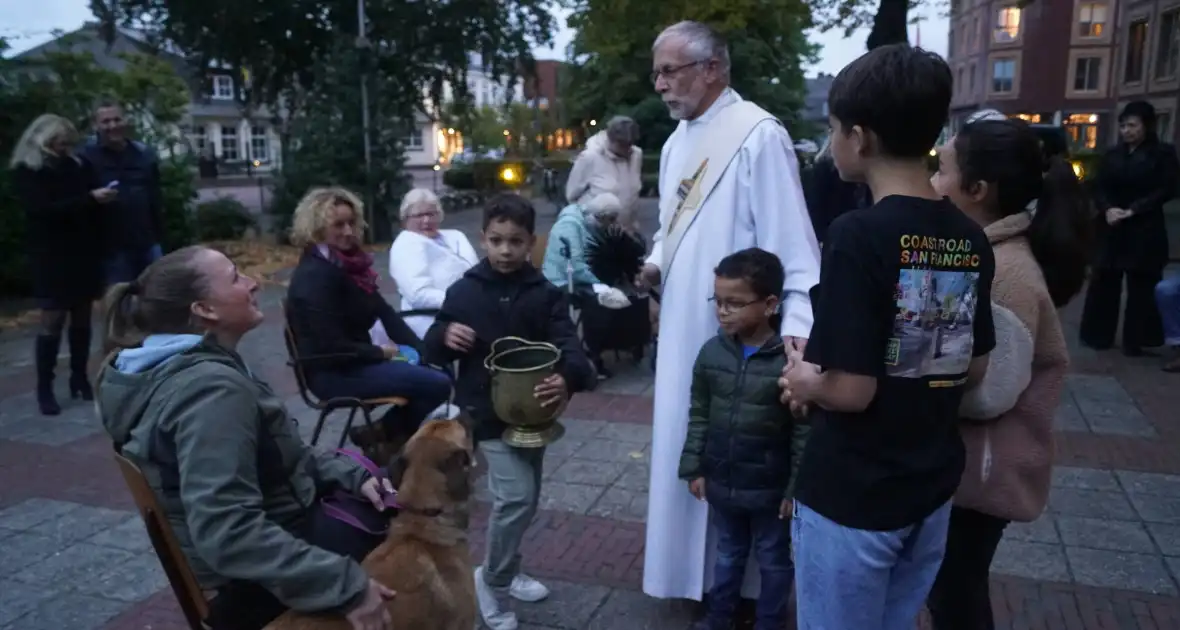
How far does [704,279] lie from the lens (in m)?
3.28

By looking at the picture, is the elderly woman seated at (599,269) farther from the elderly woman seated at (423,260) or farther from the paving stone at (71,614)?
the paving stone at (71,614)

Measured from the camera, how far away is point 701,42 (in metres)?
3.22

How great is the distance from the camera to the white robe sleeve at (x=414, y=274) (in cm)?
561

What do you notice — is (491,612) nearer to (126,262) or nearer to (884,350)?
(884,350)

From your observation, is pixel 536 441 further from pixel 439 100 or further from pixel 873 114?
pixel 439 100

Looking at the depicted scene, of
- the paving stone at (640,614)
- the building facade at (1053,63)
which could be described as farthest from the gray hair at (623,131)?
the building facade at (1053,63)

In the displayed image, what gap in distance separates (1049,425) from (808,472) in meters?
0.88

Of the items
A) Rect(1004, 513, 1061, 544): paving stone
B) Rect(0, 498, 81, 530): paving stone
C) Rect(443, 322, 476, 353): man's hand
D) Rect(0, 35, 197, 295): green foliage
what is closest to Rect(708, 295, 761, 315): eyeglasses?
Rect(443, 322, 476, 353): man's hand

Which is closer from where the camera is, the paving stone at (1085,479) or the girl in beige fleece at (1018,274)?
the girl in beige fleece at (1018,274)

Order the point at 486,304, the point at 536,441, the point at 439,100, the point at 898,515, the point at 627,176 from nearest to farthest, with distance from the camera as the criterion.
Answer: the point at 898,515 → the point at 536,441 → the point at 486,304 → the point at 627,176 → the point at 439,100

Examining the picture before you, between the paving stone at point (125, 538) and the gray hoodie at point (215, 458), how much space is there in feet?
7.39

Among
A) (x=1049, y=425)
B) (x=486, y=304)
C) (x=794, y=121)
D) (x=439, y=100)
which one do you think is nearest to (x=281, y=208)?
(x=439, y=100)

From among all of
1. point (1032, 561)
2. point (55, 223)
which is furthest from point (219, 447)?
point (55, 223)

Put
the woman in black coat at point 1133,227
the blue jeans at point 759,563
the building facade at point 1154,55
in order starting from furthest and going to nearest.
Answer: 1. the building facade at point 1154,55
2. the woman in black coat at point 1133,227
3. the blue jeans at point 759,563
